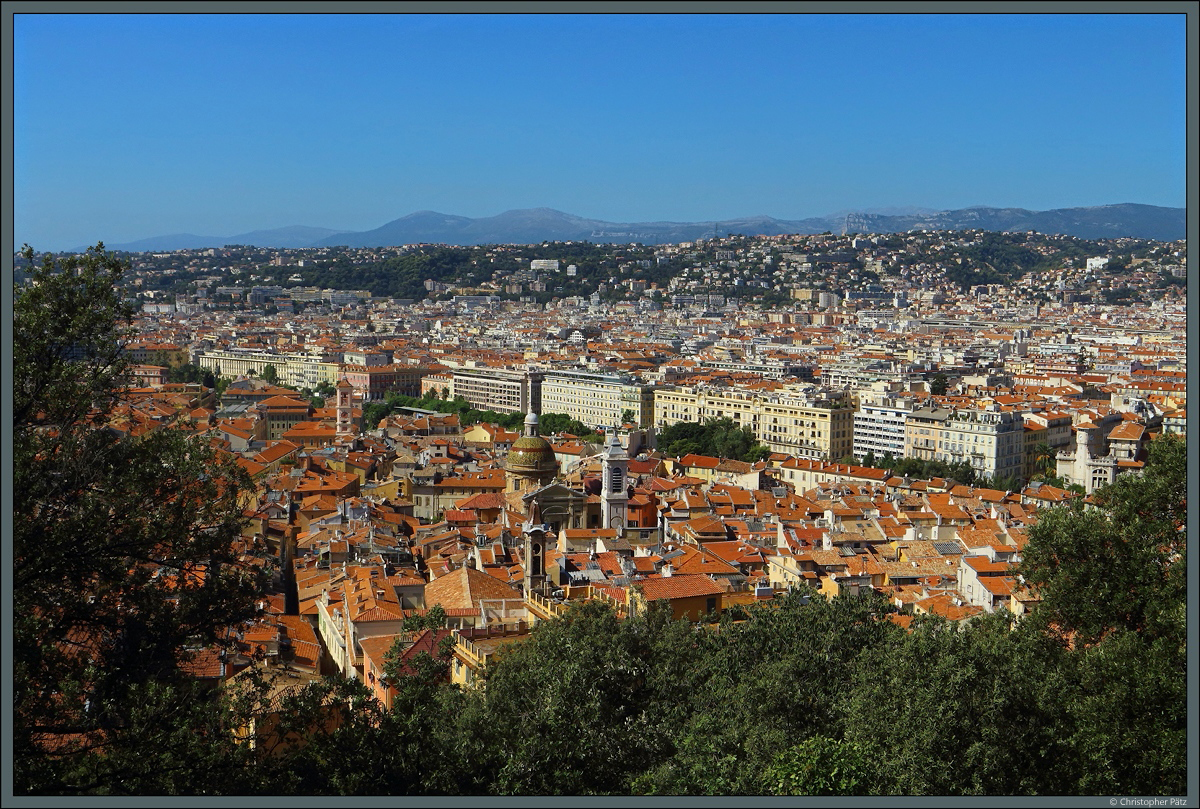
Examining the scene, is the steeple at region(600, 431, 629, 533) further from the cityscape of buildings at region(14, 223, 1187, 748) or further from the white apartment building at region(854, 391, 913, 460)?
the white apartment building at region(854, 391, 913, 460)

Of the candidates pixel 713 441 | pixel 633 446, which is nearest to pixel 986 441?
pixel 713 441

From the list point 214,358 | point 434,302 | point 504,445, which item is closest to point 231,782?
point 504,445

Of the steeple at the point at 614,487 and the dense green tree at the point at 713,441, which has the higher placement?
the steeple at the point at 614,487

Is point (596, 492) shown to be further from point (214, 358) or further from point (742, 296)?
point (742, 296)

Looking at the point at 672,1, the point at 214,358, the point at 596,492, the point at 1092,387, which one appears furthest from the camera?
the point at 214,358

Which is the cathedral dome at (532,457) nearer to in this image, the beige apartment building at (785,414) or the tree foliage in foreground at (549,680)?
the tree foliage in foreground at (549,680)

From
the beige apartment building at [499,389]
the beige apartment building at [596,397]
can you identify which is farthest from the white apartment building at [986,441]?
the beige apartment building at [499,389]

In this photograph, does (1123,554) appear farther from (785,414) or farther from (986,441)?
(785,414)

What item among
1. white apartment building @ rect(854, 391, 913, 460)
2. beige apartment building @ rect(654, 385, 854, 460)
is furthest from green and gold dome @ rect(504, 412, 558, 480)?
beige apartment building @ rect(654, 385, 854, 460)
